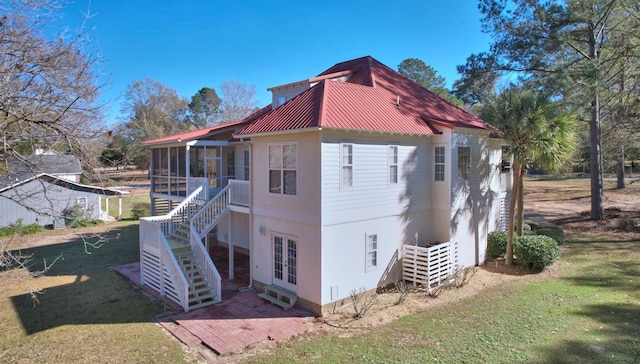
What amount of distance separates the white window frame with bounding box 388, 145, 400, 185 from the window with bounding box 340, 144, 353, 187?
1758 mm

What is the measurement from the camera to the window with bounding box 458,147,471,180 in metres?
14.9

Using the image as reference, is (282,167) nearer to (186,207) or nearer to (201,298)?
(201,298)

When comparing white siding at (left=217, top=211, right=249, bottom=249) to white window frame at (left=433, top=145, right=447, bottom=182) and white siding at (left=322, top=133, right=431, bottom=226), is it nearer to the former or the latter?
white siding at (left=322, top=133, right=431, bottom=226)

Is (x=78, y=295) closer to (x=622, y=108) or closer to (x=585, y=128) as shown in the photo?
(x=622, y=108)

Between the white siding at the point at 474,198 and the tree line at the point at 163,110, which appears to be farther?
the tree line at the point at 163,110

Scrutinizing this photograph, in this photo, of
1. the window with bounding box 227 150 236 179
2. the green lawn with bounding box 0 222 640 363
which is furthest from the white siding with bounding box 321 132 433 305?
the window with bounding box 227 150 236 179

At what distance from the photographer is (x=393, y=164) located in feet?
43.4

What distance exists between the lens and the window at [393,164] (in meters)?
13.1

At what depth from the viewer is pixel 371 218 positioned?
1252 cm

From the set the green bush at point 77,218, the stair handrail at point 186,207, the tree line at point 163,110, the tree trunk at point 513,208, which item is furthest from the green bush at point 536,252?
the tree line at point 163,110

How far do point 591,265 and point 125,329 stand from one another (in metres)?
17.0

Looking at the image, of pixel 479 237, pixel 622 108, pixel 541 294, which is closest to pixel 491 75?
pixel 622 108

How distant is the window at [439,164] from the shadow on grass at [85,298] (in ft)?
34.9

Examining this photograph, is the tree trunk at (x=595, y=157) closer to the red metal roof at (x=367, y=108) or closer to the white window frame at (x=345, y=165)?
the red metal roof at (x=367, y=108)
